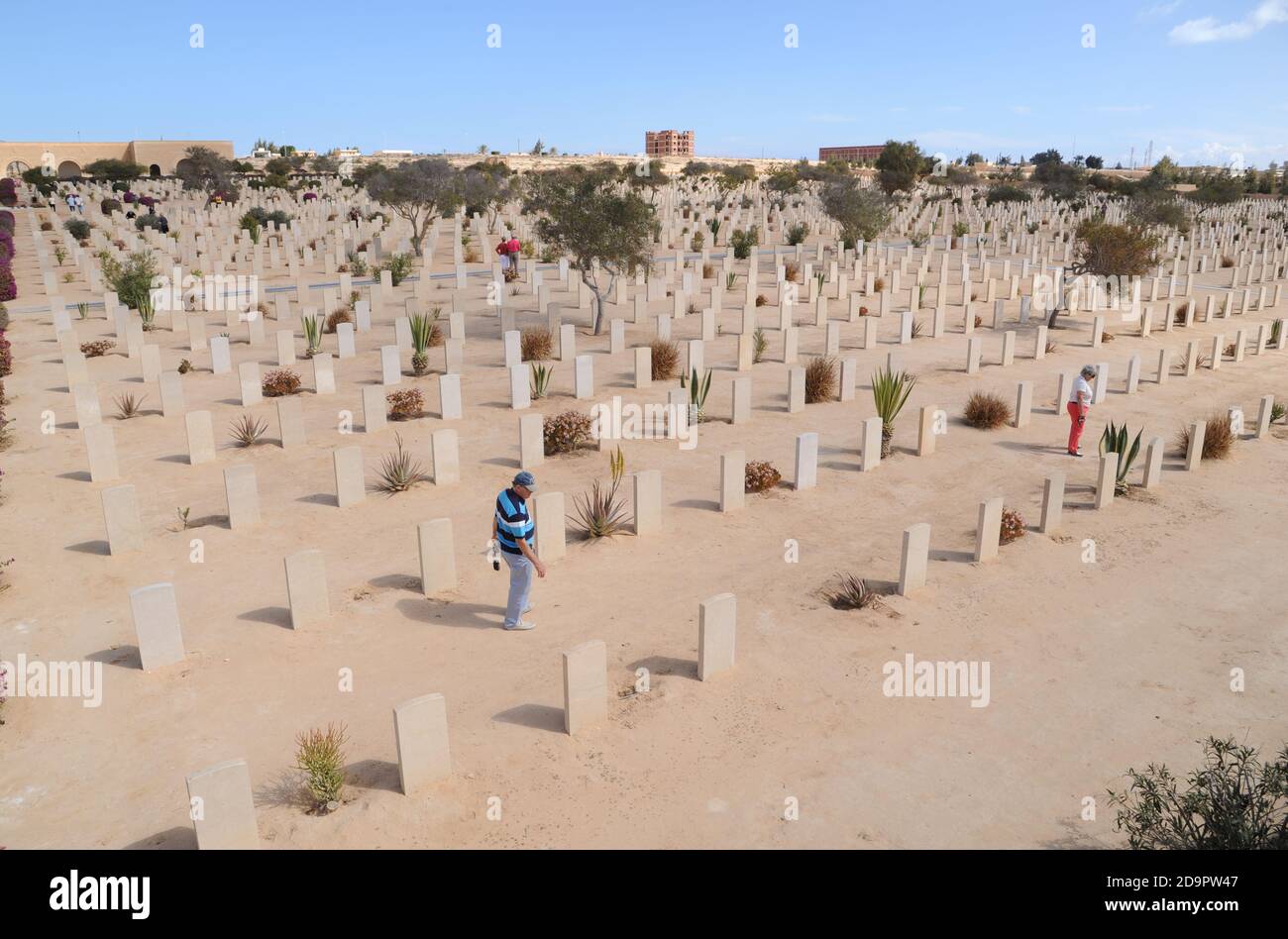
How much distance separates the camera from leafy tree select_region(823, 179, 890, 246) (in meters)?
28.8

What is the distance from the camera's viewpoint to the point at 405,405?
12.8 metres

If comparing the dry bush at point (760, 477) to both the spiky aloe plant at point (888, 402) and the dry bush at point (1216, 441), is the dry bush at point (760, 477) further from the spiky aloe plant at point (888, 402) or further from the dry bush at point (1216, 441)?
the dry bush at point (1216, 441)

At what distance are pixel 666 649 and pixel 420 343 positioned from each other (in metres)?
10.0

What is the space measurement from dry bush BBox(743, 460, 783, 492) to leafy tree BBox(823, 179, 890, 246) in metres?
20.6

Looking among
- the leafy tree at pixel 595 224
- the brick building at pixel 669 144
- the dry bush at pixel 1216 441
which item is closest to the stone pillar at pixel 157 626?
the leafy tree at pixel 595 224

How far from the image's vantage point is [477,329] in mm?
18969

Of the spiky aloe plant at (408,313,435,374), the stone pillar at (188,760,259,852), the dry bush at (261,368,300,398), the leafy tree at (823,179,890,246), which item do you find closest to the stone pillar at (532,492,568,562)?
the stone pillar at (188,760,259,852)

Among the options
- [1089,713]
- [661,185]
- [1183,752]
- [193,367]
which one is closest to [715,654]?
[1089,713]

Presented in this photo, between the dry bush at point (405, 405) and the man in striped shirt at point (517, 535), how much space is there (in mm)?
6151

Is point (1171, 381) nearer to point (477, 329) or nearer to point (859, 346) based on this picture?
point (859, 346)

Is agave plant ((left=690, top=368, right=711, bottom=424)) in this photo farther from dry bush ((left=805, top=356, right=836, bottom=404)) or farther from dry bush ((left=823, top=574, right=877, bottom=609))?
dry bush ((left=823, top=574, right=877, bottom=609))

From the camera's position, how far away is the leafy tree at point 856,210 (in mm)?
28844

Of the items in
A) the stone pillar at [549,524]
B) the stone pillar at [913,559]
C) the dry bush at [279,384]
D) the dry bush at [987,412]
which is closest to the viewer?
the stone pillar at [913,559]
